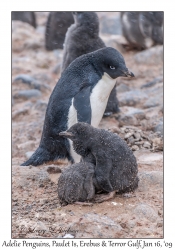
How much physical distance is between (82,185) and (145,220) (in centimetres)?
49

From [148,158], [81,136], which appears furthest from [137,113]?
[81,136]

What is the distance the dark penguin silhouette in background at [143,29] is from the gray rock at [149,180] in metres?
6.01

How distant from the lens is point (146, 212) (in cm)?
369

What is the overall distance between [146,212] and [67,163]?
138 centimetres

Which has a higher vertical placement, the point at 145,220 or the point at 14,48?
the point at 14,48

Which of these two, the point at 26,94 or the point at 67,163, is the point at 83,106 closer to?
the point at 67,163

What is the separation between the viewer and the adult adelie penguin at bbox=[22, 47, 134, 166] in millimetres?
4609

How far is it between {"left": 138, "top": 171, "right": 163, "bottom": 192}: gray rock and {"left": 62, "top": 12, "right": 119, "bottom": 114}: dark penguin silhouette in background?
7.03ft

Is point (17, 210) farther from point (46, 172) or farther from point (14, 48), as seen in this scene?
point (14, 48)

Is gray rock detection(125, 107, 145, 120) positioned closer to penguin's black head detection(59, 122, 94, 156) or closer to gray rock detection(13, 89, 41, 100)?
gray rock detection(13, 89, 41, 100)

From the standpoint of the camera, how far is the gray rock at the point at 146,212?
3656 millimetres

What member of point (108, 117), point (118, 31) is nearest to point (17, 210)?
point (108, 117)

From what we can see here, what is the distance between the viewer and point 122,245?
3332 mm

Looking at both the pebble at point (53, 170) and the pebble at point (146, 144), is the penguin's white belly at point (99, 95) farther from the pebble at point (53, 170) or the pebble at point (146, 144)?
the pebble at point (146, 144)
